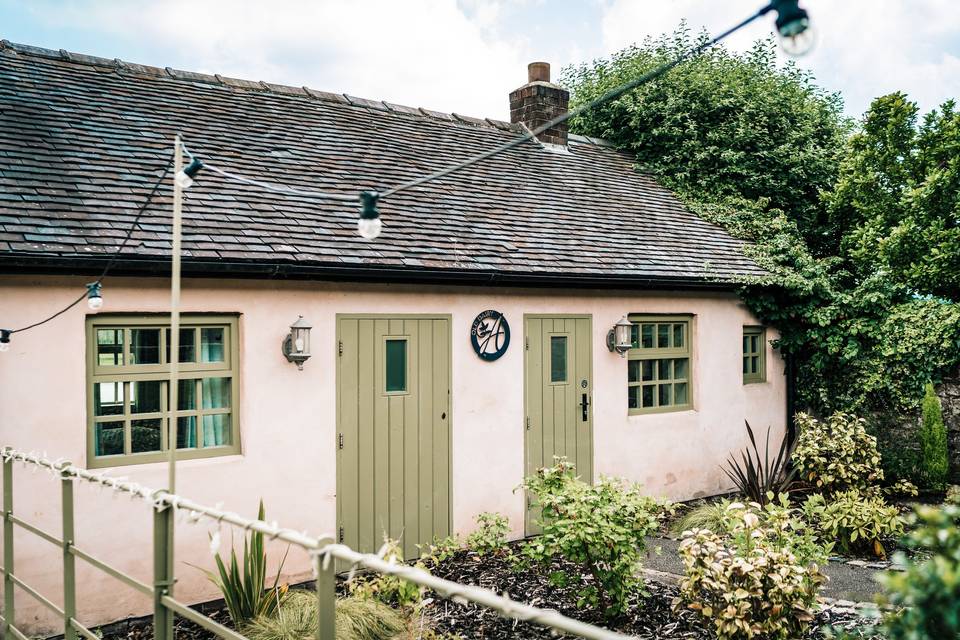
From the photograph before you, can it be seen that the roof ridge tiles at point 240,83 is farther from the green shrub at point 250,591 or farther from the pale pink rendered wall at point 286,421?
the green shrub at point 250,591

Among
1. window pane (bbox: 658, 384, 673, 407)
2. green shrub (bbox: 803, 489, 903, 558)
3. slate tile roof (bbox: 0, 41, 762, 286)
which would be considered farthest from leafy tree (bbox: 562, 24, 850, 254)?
green shrub (bbox: 803, 489, 903, 558)

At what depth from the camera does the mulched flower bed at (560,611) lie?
534cm

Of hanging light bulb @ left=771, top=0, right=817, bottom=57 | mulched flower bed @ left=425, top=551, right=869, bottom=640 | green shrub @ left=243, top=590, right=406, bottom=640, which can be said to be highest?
hanging light bulb @ left=771, top=0, right=817, bottom=57

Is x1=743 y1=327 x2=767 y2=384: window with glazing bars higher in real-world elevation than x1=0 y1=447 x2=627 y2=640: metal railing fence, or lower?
higher

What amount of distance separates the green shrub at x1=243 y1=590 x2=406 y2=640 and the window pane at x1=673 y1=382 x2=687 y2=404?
539 centimetres

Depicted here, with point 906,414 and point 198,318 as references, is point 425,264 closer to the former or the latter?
point 198,318

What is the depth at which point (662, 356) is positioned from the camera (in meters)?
9.40

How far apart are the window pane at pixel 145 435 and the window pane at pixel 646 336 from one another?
18.4 ft

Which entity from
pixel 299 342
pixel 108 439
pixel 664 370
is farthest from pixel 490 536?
pixel 664 370

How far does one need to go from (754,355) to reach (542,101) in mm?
5562

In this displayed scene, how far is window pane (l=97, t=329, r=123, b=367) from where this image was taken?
5.96m

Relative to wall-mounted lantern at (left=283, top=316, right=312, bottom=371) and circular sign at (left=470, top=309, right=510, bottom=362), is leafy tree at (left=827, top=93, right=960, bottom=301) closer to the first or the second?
circular sign at (left=470, top=309, right=510, bottom=362)

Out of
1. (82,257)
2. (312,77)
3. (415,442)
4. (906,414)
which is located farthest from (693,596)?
(312,77)

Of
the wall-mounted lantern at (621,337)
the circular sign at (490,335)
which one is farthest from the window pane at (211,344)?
the wall-mounted lantern at (621,337)
